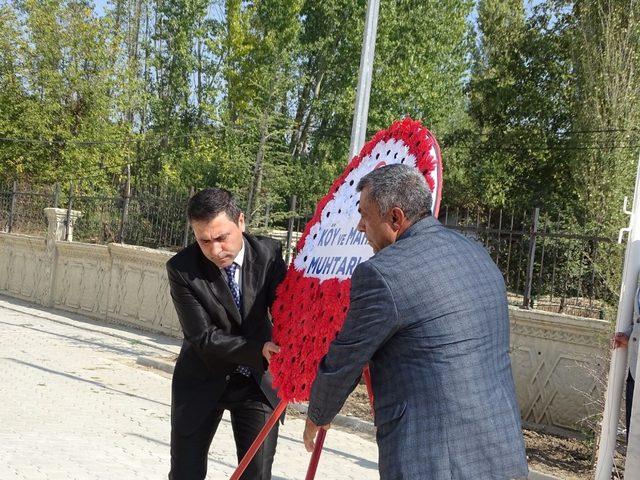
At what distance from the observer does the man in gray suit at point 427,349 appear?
2.44 metres

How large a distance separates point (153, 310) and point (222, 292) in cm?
1177

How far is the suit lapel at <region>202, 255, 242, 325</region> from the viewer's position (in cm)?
378

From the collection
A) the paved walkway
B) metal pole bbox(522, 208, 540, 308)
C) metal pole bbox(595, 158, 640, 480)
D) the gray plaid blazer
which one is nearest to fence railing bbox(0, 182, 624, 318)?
metal pole bbox(522, 208, 540, 308)

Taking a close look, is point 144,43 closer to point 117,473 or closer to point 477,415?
point 117,473

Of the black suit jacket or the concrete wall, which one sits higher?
the black suit jacket

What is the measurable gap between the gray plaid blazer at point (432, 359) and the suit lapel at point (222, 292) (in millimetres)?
1312

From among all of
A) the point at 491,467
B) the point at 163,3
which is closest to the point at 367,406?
the point at 491,467

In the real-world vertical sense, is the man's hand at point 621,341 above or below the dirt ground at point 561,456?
above

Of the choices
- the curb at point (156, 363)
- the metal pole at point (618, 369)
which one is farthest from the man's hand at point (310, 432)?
the curb at point (156, 363)

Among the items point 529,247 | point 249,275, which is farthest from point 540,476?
point 249,275

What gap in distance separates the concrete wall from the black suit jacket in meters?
4.32

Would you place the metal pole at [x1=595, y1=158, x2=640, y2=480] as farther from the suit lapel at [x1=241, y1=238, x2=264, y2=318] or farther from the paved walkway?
the paved walkway

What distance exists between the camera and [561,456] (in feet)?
25.2

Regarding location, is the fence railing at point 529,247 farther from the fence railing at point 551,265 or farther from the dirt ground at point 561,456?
the dirt ground at point 561,456
